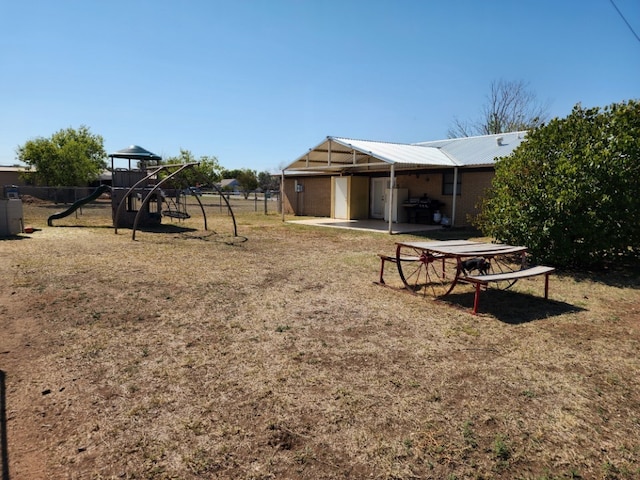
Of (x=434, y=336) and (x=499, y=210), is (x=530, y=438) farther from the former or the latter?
(x=499, y=210)

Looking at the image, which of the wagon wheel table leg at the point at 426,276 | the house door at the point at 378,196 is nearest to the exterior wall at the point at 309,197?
the house door at the point at 378,196

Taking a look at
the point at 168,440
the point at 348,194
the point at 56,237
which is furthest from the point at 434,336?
the point at 348,194

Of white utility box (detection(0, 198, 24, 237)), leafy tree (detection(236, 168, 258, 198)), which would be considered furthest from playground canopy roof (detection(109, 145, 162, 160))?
leafy tree (detection(236, 168, 258, 198))

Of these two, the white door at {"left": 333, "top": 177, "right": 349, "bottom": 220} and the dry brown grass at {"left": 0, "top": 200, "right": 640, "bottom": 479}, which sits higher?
the white door at {"left": 333, "top": 177, "right": 349, "bottom": 220}

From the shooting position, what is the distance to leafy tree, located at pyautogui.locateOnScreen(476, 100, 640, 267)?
308 inches

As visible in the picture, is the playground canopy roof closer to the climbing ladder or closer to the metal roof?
the climbing ladder

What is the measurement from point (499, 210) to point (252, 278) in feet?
17.1

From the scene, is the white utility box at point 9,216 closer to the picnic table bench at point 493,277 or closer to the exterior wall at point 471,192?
the picnic table bench at point 493,277

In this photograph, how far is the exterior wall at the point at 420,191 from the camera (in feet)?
54.4

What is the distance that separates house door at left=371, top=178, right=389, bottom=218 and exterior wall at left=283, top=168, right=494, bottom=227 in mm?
326

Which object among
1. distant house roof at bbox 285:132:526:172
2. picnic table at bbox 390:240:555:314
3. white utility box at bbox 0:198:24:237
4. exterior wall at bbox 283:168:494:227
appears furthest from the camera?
exterior wall at bbox 283:168:494:227

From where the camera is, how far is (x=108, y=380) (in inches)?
142

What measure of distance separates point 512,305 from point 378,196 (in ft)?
50.7

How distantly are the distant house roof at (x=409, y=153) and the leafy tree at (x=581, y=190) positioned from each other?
628 cm
